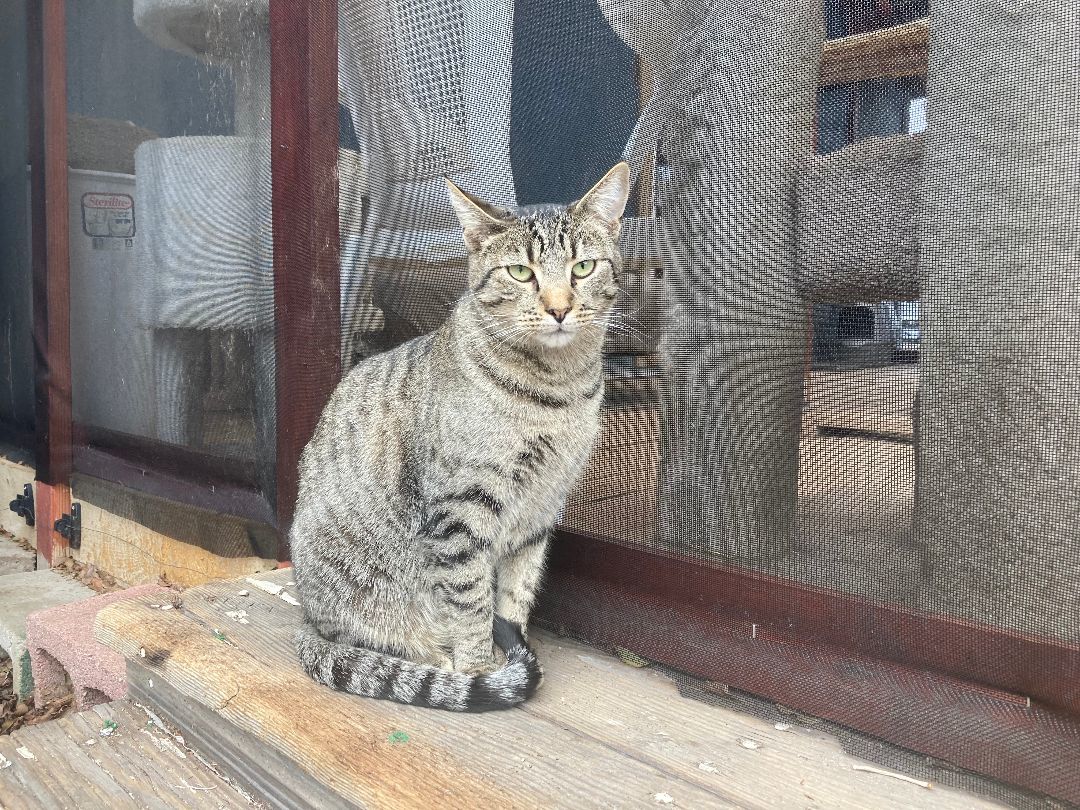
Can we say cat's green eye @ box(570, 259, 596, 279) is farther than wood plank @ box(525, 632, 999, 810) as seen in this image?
Yes

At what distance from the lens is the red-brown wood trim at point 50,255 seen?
3.76 meters

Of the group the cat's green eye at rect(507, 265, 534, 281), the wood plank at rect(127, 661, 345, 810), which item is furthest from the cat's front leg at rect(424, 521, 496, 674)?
the cat's green eye at rect(507, 265, 534, 281)

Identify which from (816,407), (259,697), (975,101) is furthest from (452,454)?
(975,101)

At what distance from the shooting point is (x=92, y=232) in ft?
12.1

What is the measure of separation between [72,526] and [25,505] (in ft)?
2.44

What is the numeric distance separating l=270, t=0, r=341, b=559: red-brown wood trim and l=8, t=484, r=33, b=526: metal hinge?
8.66 ft

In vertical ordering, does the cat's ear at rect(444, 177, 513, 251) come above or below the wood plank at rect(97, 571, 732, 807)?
above

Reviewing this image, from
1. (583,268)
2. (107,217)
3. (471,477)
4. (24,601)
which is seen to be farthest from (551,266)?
(24,601)

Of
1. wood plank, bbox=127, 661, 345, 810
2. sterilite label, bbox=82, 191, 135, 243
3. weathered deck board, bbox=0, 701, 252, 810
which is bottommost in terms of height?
weathered deck board, bbox=0, 701, 252, 810

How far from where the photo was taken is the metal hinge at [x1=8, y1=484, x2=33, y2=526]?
4363mm

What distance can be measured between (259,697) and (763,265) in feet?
4.96

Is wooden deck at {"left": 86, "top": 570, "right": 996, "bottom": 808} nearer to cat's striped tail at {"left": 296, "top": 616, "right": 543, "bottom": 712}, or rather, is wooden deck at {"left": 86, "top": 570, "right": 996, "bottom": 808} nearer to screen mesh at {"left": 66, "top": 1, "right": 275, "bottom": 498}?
cat's striped tail at {"left": 296, "top": 616, "right": 543, "bottom": 712}

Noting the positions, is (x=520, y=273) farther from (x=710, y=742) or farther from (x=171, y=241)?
(x=171, y=241)

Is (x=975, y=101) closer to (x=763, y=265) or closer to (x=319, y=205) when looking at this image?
(x=763, y=265)
